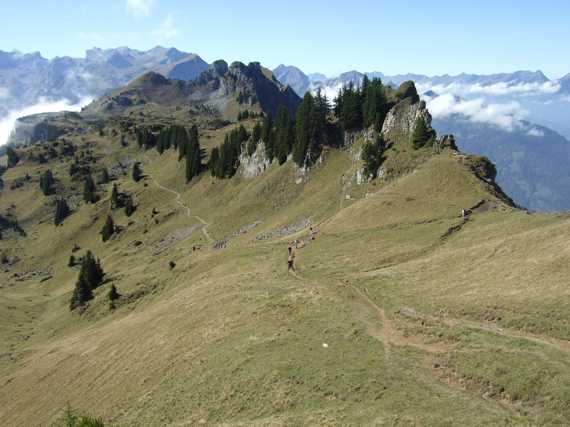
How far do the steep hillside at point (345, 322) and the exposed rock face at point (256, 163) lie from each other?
123 feet

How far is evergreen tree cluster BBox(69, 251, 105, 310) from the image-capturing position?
101787 millimetres

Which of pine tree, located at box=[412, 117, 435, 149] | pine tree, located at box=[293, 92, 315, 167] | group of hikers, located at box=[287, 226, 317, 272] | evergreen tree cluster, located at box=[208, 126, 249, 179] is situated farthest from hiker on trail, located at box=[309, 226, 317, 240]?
evergreen tree cluster, located at box=[208, 126, 249, 179]

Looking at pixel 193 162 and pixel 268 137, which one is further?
pixel 193 162

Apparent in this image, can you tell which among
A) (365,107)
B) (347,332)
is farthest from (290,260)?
(365,107)

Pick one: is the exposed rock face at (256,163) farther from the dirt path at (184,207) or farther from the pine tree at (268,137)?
the dirt path at (184,207)

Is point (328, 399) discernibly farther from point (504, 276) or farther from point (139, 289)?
point (139, 289)

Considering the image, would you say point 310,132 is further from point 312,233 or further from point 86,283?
point 86,283

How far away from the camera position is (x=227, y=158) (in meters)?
166

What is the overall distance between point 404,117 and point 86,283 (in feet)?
270

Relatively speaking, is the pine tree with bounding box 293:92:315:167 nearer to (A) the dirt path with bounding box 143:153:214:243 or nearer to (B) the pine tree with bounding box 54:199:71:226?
(A) the dirt path with bounding box 143:153:214:243

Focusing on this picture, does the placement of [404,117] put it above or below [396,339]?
above

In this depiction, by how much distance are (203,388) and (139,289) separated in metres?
55.4

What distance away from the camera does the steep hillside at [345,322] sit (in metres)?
31.9

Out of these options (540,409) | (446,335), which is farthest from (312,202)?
(540,409)
